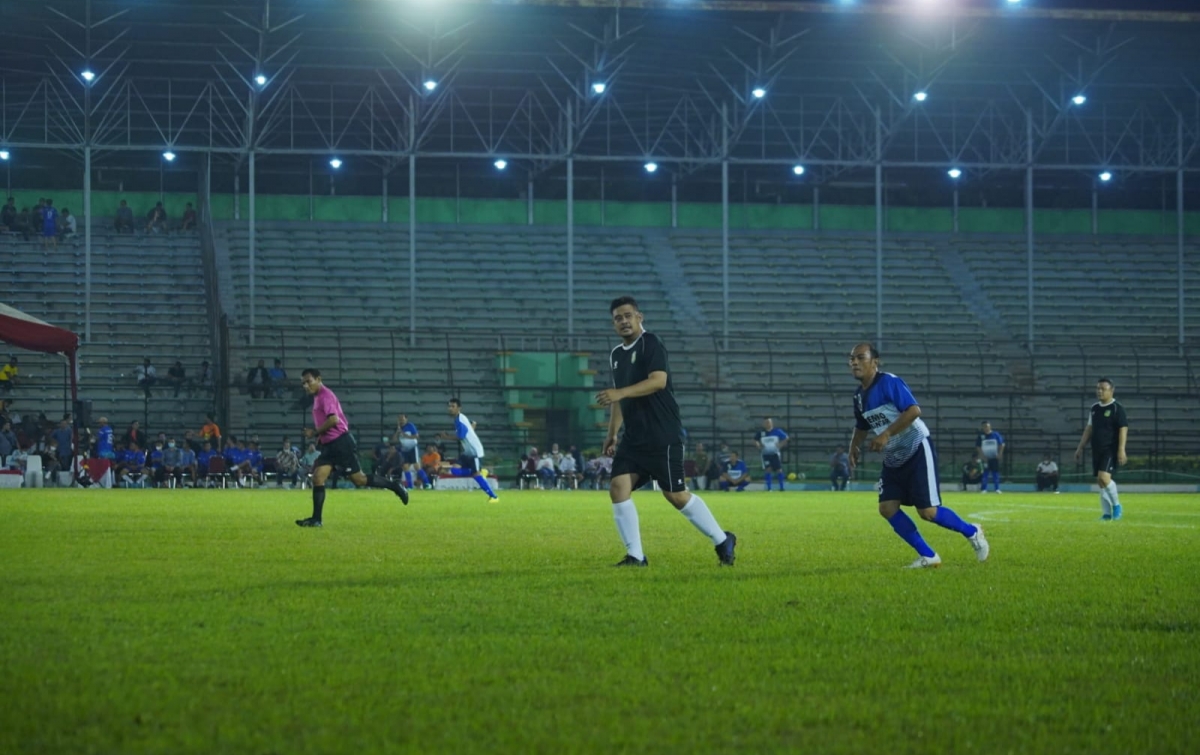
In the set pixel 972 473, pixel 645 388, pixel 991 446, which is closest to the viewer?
pixel 645 388

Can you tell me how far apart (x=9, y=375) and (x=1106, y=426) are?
30122 mm

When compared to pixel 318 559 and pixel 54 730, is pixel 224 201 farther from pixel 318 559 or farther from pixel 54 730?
pixel 54 730

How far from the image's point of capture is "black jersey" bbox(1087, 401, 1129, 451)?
21516 millimetres

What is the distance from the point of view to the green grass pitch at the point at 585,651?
5004mm

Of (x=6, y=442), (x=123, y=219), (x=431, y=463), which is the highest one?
(x=123, y=219)

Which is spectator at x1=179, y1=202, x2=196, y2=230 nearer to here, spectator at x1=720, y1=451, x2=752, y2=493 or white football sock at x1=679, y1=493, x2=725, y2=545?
spectator at x1=720, y1=451, x2=752, y2=493

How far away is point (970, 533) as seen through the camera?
12086 mm

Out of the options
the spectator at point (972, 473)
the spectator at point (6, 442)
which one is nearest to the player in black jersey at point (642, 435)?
the spectator at point (6, 442)

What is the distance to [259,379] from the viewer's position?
42.2 metres

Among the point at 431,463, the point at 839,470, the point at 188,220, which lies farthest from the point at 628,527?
the point at 188,220

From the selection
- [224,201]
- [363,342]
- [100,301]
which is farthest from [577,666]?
[224,201]

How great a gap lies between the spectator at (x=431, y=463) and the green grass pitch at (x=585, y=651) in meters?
26.0

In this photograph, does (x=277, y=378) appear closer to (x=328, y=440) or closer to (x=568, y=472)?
(x=568, y=472)

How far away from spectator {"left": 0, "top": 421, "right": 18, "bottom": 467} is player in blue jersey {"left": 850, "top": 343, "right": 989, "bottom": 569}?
1128 inches
